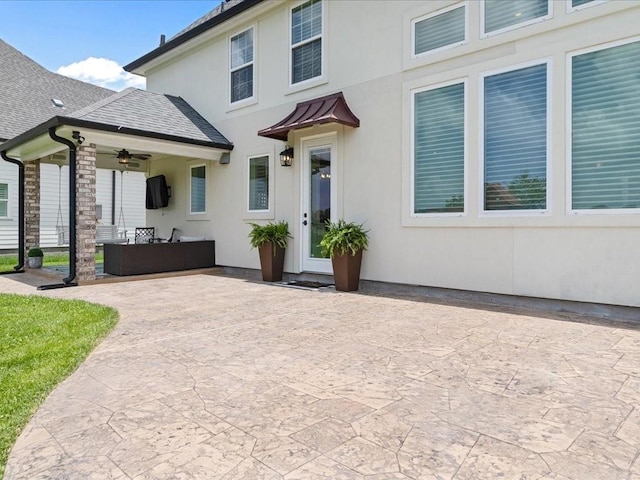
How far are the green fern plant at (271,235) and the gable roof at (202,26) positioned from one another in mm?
4762

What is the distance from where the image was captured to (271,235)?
838cm

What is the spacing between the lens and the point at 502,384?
299cm

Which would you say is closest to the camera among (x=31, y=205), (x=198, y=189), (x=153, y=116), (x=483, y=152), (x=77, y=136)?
(x=483, y=152)

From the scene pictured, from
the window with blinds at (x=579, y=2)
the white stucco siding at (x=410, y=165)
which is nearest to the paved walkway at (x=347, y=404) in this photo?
the white stucco siding at (x=410, y=165)

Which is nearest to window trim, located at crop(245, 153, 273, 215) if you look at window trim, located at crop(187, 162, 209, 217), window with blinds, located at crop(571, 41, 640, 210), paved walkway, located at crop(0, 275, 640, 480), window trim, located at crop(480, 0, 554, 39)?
window trim, located at crop(187, 162, 209, 217)

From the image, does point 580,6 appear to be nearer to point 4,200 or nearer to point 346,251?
point 346,251

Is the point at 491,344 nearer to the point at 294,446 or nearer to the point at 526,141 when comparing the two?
the point at 294,446

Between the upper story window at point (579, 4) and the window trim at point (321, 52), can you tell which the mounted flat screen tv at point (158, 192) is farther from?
the upper story window at point (579, 4)

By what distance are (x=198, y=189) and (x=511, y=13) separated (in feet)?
26.5

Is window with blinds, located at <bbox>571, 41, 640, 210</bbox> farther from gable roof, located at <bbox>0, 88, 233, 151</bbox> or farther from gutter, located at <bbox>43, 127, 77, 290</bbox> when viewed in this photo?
gutter, located at <bbox>43, 127, 77, 290</bbox>

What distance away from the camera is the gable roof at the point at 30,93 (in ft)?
46.6

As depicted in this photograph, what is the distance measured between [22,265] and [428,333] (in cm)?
1036

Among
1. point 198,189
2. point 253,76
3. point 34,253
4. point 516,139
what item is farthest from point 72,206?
point 516,139

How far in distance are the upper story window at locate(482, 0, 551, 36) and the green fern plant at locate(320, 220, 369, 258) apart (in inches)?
138
